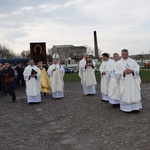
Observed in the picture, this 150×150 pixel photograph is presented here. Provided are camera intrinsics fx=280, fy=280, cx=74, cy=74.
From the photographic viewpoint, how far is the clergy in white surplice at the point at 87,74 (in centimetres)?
1280

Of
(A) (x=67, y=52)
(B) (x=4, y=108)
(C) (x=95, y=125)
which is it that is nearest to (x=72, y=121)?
(C) (x=95, y=125)

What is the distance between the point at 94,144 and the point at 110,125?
1480mm

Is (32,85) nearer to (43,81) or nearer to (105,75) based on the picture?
(43,81)

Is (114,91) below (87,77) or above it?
below

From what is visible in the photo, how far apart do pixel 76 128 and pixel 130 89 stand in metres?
2.26

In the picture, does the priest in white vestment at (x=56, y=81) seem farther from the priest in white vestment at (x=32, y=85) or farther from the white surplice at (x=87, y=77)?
the priest in white vestment at (x=32, y=85)

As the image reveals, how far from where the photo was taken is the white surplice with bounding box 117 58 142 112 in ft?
27.1

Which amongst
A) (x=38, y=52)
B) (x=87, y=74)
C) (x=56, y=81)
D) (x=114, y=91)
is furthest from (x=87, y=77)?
(x=38, y=52)

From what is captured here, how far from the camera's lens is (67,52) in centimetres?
10281

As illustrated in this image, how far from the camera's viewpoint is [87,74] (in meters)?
12.9

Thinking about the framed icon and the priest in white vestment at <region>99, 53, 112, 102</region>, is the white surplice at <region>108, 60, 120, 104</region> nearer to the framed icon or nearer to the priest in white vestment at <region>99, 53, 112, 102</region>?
the priest in white vestment at <region>99, 53, 112, 102</region>

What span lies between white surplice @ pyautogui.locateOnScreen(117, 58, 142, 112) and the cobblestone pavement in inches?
9.4

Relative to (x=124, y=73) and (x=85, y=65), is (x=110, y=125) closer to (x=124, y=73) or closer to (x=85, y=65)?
(x=124, y=73)

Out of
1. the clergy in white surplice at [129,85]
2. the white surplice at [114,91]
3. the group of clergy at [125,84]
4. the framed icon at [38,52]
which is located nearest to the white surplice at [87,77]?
the group of clergy at [125,84]
